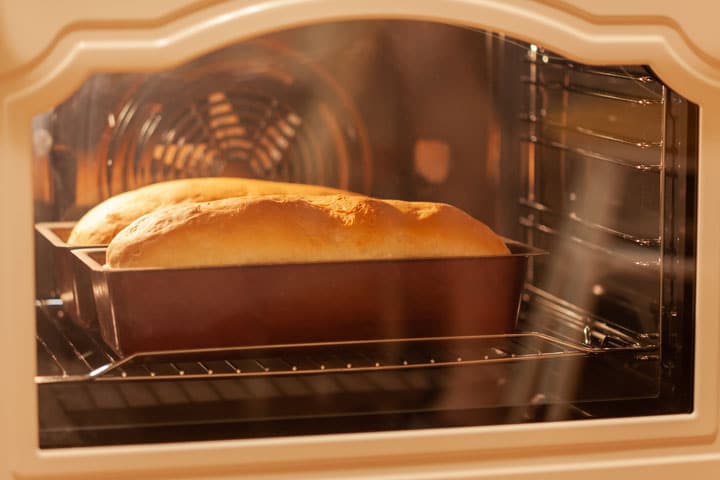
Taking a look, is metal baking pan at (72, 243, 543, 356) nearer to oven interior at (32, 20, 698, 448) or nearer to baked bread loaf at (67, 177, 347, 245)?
oven interior at (32, 20, 698, 448)

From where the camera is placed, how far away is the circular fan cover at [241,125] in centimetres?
143

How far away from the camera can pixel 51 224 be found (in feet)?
4.51

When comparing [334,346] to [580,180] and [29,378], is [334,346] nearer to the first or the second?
[29,378]

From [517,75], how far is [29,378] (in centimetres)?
81

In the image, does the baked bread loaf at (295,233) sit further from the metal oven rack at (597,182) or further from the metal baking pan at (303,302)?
the metal oven rack at (597,182)

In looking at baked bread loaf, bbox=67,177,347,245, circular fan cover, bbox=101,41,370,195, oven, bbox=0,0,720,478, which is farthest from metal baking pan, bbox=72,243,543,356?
circular fan cover, bbox=101,41,370,195

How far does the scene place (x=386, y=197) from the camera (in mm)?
1497

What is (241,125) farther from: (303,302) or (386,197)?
(303,302)

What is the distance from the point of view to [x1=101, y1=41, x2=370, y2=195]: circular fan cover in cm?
143

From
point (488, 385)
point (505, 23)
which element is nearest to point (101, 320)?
point (488, 385)

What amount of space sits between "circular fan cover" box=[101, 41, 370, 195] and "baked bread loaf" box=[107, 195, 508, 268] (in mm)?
305

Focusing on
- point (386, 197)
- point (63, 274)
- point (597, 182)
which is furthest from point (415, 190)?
point (63, 274)

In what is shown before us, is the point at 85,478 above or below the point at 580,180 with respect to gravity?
below

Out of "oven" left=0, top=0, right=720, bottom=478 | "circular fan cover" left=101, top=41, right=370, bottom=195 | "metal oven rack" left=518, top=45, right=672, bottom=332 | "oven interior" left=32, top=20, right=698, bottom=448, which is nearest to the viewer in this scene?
"oven" left=0, top=0, right=720, bottom=478
